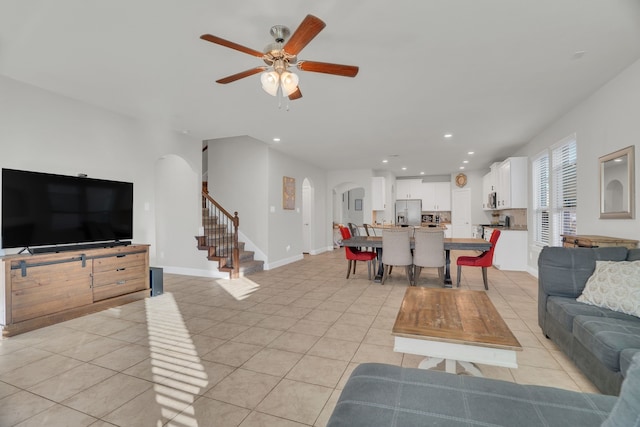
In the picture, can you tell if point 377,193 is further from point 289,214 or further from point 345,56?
point 345,56

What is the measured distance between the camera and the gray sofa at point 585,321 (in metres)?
1.75

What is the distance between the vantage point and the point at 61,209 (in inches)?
137

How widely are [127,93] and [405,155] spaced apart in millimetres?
5845

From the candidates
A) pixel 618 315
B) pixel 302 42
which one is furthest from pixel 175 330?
pixel 618 315

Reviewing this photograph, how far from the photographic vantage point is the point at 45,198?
11.0 feet

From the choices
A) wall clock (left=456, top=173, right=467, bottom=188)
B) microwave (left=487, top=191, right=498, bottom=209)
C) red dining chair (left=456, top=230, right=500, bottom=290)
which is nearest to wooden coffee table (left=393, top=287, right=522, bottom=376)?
red dining chair (left=456, top=230, right=500, bottom=290)

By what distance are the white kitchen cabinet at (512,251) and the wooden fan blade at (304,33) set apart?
5628 mm

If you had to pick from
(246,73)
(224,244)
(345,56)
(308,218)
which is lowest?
(224,244)

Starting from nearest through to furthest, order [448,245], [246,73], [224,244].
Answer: [246,73] → [448,245] → [224,244]

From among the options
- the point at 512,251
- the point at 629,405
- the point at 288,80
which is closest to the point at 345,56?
the point at 288,80

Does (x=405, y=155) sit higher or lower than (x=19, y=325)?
higher

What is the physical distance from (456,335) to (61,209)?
4276 millimetres

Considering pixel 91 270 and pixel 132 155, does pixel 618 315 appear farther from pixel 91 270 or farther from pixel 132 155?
pixel 132 155

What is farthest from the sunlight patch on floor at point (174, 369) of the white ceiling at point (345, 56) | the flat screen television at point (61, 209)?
the white ceiling at point (345, 56)
